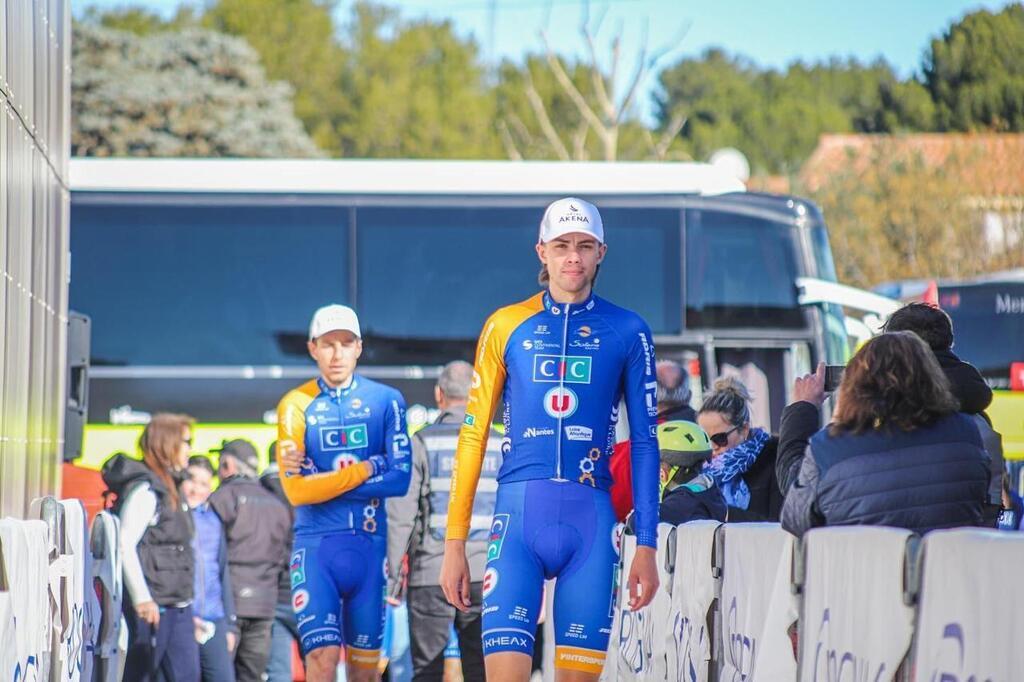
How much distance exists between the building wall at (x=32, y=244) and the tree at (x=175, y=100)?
1496 inches

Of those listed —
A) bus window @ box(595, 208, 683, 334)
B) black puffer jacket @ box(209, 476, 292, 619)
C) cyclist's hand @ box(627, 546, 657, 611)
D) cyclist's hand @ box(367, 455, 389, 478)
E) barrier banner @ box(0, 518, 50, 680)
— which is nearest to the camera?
barrier banner @ box(0, 518, 50, 680)

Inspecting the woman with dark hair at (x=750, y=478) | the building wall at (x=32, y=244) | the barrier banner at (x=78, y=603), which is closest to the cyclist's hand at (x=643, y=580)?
the barrier banner at (x=78, y=603)

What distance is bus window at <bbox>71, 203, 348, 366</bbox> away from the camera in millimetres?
18266

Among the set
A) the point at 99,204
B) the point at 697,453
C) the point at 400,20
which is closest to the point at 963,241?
the point at 400,20

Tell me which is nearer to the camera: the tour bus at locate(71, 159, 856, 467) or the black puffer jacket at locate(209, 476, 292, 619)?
the black puffer jacket at locate(209, 476, 292, 619)

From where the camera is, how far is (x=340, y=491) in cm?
971

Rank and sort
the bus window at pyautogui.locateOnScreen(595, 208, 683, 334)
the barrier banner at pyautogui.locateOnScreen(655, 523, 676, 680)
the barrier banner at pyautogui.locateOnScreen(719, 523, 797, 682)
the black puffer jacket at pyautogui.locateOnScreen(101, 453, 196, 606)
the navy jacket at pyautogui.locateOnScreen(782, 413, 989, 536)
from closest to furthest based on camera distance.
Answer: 1. the navy jacket at pyautogui.locateOnScreen(782, 413, 989, 536)
2. the barrier banner at pyautogui.locateOnScreen(719, 523, 797, 682)
3. the barrier banner at pyautogui.locateOnScreen(655, 523, 676, 680)
4. the black puffer jacket at pyautogui.locateOnScreen(101, 453, 196, 606)
5. the bus window at pyautogui.locateOnScreen(595, 208, 683, 334)

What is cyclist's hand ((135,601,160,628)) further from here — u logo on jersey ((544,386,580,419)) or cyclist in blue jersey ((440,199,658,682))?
u logo on jersey ((544,386,580,419))

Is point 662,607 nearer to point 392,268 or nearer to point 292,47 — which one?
point 392,268

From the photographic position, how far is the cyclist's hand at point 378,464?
9.83m

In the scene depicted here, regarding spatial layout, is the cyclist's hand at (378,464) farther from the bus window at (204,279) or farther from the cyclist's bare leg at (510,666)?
the bus window at (204,279)

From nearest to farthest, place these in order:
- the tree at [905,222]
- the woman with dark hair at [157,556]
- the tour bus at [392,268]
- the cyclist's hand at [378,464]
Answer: the cyclist's hand at [378,464]
the woman with dark hair at [157,556]
the tour bus at [392,268]
the tree at [905,222]

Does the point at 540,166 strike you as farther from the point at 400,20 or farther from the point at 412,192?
the point at 400,20

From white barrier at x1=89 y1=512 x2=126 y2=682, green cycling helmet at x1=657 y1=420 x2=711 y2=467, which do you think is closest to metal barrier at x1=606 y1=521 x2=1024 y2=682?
green cycling helmet at x1=657 y1=420 x2=711 y2=467
